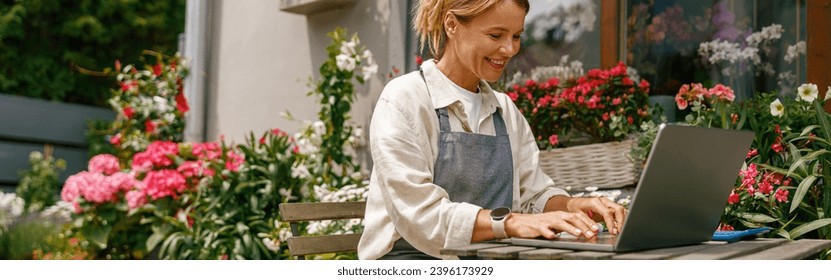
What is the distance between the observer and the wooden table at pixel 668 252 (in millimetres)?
1266

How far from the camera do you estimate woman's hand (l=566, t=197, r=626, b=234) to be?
165 centimetres

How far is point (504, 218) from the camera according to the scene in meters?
1.52

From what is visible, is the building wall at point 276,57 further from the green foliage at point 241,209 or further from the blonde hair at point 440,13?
the blonde hair at point 440,13

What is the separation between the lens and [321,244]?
2066 millimetres

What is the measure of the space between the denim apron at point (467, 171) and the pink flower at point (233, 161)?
2.55 metres

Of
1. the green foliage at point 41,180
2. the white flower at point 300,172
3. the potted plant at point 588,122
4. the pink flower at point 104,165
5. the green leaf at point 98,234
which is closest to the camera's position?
the potted plant at point 588,122

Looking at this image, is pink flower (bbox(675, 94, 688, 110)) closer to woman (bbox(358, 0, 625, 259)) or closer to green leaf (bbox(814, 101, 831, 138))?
green leaf (bbox(814, 101, 831, 138))

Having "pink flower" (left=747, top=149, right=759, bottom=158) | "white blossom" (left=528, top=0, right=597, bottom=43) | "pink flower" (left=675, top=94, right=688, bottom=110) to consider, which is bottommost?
"pink flower" (left=747, top=149, right=759, bottom=158)

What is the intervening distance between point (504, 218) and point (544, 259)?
251 mm

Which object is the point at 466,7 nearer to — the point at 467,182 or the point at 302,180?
the point at 467,182

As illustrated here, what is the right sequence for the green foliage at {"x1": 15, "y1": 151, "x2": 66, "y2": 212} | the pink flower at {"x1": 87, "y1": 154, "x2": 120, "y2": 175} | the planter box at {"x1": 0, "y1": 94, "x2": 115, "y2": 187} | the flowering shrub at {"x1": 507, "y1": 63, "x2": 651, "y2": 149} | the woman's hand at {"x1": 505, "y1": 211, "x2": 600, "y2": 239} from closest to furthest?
the woman's hand at {"x1": 505, "y1": 211, "x2": 600, "y2": 239}
the flowering shrub at {"x1": 507, "y1": 63, "x2": 651, "y2": 149}
the pink flower at {"x1": 87, "y1": 154, "x2": 120, "y2": 175}
the green foliage at {"x1": 15, "y1": 151, "x2": 66, "y2": 212}
the planter box at {"x1": 0, "y1": 94, "x2": 115, "y2": 187}

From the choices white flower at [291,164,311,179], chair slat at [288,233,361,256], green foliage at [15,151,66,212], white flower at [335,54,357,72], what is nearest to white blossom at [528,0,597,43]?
white flower at [335,54,357,72]

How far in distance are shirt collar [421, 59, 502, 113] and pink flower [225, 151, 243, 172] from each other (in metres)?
2.45

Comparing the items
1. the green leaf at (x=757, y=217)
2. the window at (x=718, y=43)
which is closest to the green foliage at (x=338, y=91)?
the window at (x=718, y=43)
